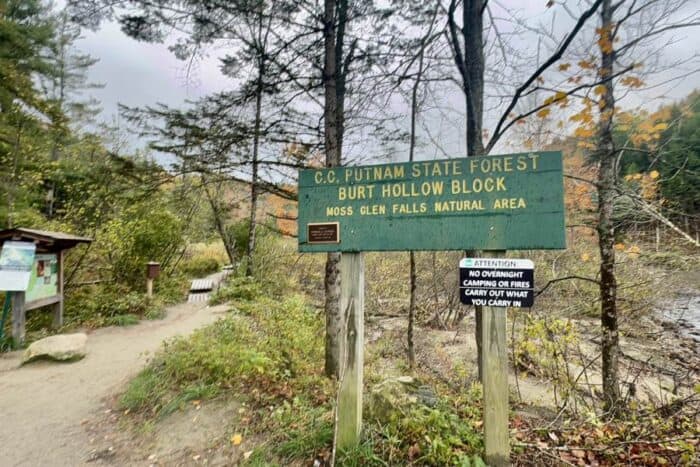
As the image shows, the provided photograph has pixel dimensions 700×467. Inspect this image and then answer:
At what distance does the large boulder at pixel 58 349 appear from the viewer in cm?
508

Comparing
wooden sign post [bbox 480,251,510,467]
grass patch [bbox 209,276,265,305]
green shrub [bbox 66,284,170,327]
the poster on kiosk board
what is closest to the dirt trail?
green shrub [bbox 66,284,170,327]

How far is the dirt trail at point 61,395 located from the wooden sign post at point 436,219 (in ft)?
9.80

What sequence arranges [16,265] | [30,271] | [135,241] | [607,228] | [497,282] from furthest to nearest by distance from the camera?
[135,241] → [30,271] → [16,265] → [607,228] → [497,282]

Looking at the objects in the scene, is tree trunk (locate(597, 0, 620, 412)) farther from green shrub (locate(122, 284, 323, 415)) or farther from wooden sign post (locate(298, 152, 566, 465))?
green shrub (locate(122, 284, 323, 415))

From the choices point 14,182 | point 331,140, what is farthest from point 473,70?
point 14,182

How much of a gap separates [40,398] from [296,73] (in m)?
5.53

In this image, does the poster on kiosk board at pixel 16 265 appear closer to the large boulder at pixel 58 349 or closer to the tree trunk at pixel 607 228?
the large boulder at pixel 58 349

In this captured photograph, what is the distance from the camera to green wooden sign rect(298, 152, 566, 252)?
2.18 m

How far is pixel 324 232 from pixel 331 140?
202 cm

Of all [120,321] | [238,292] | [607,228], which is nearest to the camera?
[607,228]

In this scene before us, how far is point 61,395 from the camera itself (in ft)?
13.7

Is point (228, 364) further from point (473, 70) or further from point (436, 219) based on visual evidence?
point (473, 70)

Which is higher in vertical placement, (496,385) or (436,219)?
(436,219)

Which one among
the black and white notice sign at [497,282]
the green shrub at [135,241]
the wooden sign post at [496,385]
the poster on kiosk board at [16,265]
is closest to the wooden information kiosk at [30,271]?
the poster on kiosk board at [16,265]
